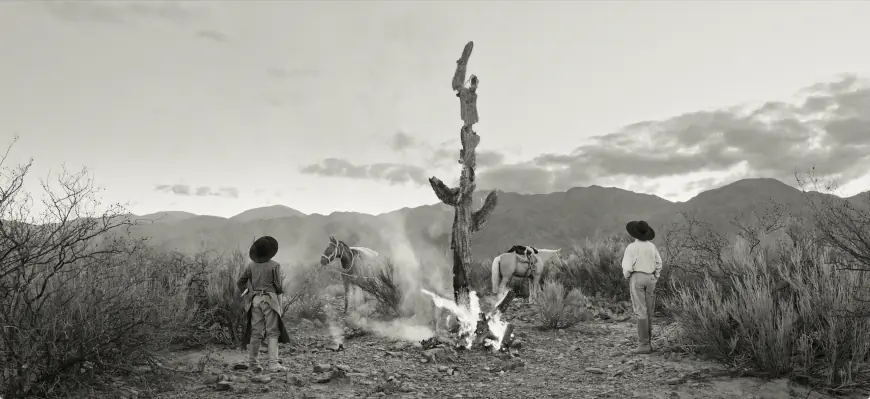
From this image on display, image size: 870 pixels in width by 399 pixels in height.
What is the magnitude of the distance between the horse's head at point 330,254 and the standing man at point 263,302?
4852 mm

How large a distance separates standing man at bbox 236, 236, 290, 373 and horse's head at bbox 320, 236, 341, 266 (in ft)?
15.9

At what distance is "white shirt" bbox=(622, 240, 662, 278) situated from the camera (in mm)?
8656

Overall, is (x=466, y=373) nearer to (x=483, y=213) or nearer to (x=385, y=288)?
(x=483, y=213)

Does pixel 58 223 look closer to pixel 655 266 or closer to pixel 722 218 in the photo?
pixel 655 266

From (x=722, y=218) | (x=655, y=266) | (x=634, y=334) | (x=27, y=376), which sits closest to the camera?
(x=27, y=376)

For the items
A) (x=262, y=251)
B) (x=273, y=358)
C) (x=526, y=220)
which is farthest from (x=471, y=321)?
(x=526, y=220)

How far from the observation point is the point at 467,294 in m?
11.0

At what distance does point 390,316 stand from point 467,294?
6.85ft

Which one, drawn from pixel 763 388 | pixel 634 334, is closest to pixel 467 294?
pixel 634 334

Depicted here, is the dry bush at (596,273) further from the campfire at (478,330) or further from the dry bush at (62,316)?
the dry bush at (62,316)

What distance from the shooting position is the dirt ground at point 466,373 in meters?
6.56

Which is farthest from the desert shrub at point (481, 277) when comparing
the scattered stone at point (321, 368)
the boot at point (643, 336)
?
the scattered stone at point (321, 368)

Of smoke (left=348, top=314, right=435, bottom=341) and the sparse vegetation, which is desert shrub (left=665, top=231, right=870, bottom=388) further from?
smoke (left=348, top=314, right=435, bottom=341)

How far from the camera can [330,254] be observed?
13.0 m
